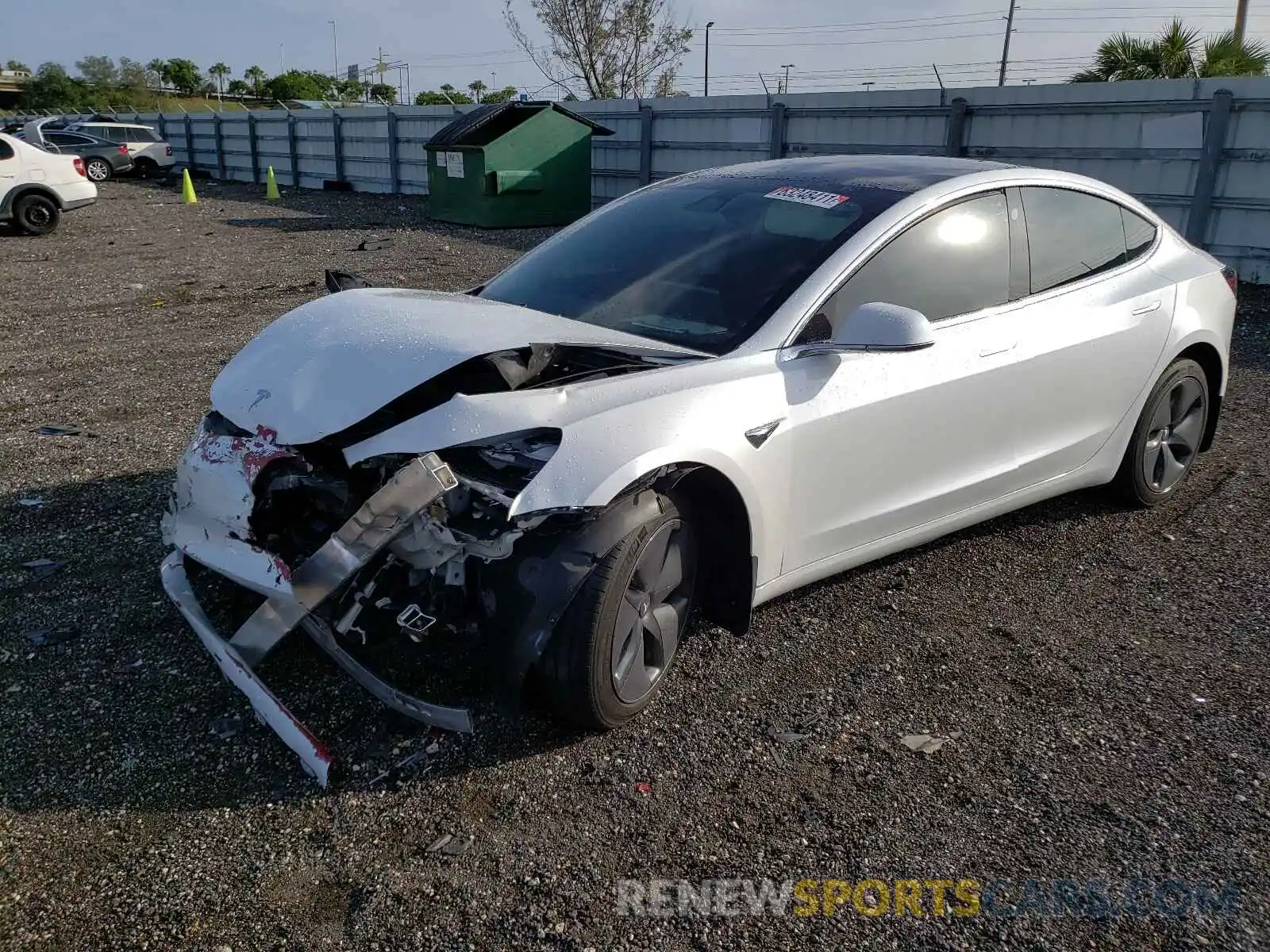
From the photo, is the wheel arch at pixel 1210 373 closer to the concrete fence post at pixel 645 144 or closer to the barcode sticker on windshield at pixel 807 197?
the barcode sticker on windshield at pixel 807 197

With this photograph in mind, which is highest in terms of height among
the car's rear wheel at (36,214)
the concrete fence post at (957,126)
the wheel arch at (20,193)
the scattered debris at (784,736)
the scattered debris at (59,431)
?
the concrete fence post at (957,126)

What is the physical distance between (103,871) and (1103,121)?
1238 cm

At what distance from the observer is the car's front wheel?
91.2ft

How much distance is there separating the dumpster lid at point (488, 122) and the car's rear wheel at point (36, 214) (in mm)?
6065

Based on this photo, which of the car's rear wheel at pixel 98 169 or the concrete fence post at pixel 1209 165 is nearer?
the concrete fence post at pixel 1209 165

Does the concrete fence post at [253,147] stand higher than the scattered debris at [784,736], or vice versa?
the concrete fence post at [253,147]

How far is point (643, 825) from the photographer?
2.71 metres

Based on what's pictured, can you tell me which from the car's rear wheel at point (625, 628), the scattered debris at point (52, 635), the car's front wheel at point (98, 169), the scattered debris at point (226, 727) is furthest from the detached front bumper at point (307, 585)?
the car's front wheel at point (98, 169)

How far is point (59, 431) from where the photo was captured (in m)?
6.00

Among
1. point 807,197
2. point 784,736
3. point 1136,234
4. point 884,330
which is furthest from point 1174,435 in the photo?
point 784,736

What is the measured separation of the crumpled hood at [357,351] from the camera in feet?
9.70

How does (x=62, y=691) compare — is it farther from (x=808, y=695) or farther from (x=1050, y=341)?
(x=1050, y=341)

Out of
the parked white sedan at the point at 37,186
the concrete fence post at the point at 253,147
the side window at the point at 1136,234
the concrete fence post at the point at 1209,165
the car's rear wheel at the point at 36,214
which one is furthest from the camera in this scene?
the concrete fence post at the point at 253,147

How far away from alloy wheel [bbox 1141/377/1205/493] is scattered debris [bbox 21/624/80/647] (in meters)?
4.52
